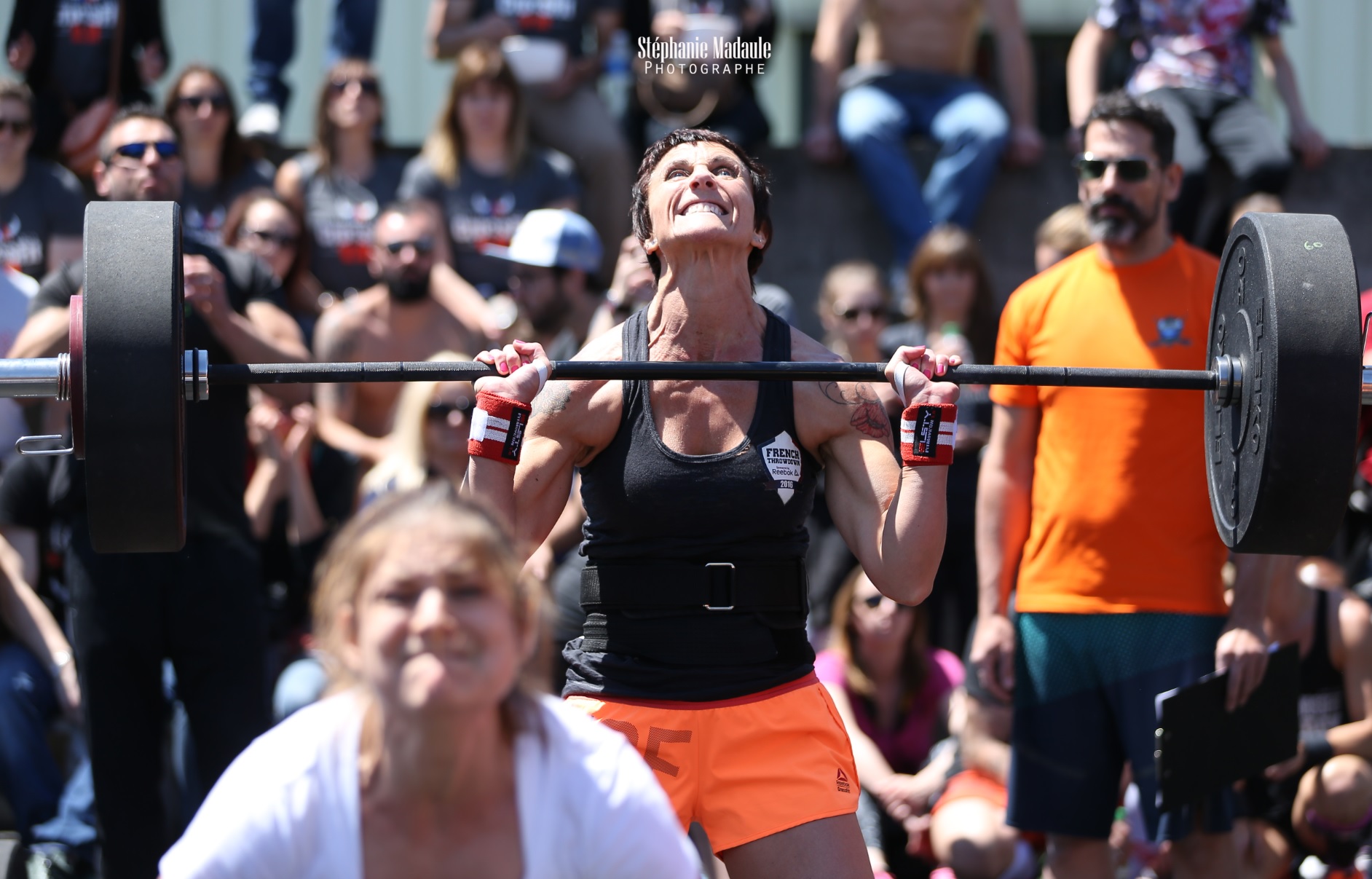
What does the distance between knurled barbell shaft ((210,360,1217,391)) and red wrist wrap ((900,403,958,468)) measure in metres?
0.15

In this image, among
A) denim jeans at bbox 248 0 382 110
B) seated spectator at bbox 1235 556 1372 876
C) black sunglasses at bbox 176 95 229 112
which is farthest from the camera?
denim jeans at bbox 248 0 382 110

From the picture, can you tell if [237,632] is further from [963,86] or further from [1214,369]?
[963,86]

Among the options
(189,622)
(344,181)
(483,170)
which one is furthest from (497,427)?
(344,181)

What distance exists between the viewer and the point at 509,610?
7.82 ft

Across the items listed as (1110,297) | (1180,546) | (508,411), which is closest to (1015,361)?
(1110,297)

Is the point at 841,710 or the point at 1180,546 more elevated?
the point at 1180,546

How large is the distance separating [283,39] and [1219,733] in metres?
5.21

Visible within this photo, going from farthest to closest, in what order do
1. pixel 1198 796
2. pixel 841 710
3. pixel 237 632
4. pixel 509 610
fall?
pixel 841 710 < pixel 237 632 < pixel 1198 796 < pixel 509 610

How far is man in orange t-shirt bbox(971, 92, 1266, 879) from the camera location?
4.14 m

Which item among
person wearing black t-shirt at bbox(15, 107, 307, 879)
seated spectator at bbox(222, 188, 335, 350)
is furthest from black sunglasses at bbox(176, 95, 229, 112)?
person wearing black t-shirt at bbox(15, 107, 307, 879)

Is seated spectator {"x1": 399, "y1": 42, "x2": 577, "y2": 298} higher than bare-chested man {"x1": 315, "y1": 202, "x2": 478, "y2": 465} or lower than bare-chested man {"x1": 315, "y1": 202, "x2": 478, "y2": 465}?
higher

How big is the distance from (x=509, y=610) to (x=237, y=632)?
223 cm

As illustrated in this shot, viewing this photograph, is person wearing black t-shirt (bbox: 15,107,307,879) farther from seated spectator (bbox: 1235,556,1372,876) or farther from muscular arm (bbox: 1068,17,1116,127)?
muscular arm (bbox: 1068,17,1116,127)

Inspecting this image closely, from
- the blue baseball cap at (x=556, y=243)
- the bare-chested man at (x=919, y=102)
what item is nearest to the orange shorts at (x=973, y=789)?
the blue baseball cap at (x=556, y=243)
